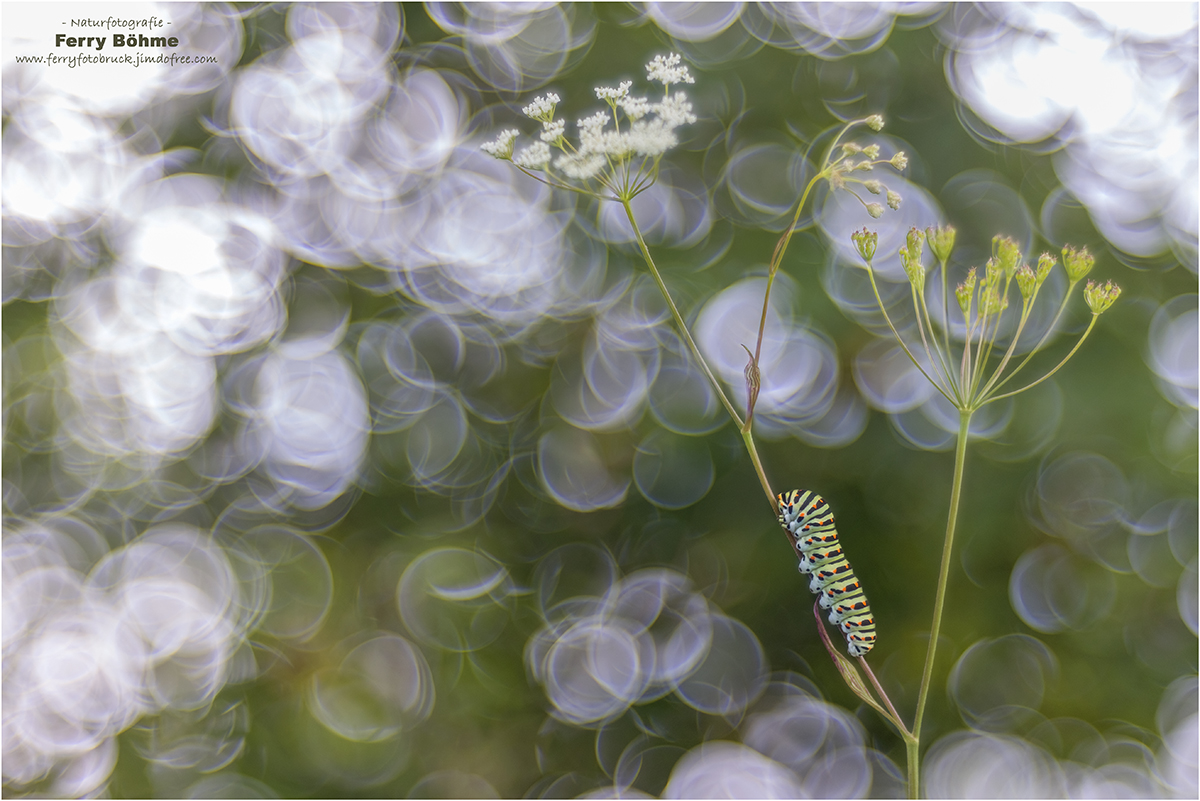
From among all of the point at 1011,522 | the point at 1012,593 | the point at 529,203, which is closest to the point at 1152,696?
the point at 1012,593

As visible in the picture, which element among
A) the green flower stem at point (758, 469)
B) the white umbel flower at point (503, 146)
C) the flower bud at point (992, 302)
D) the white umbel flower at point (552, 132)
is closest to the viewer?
the green flower stem at point (758, 469)

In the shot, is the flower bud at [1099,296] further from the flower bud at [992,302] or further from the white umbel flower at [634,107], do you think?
the white umbel flower at [634,107]

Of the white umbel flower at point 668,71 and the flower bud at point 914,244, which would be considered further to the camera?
the white umbel flower at point 668,71

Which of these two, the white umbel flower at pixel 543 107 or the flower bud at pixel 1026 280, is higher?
the white umbel flower at pixel 543 107

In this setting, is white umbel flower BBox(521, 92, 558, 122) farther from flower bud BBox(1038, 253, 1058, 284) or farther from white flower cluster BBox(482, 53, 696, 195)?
flower bud BBox(1038, 253, 1058, 284)

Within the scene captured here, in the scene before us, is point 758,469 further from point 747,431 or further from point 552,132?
point 552,132

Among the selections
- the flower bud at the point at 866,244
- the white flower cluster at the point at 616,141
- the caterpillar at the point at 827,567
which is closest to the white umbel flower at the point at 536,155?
the white flower cluster at the point at 616,141

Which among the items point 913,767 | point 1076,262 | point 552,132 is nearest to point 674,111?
point 552,132

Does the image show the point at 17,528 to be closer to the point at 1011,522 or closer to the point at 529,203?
the point at 529,203

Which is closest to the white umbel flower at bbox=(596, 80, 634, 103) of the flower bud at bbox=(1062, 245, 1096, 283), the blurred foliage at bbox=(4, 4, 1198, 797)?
the flower bud at bbox=(1062, 245, 1096, 283)
